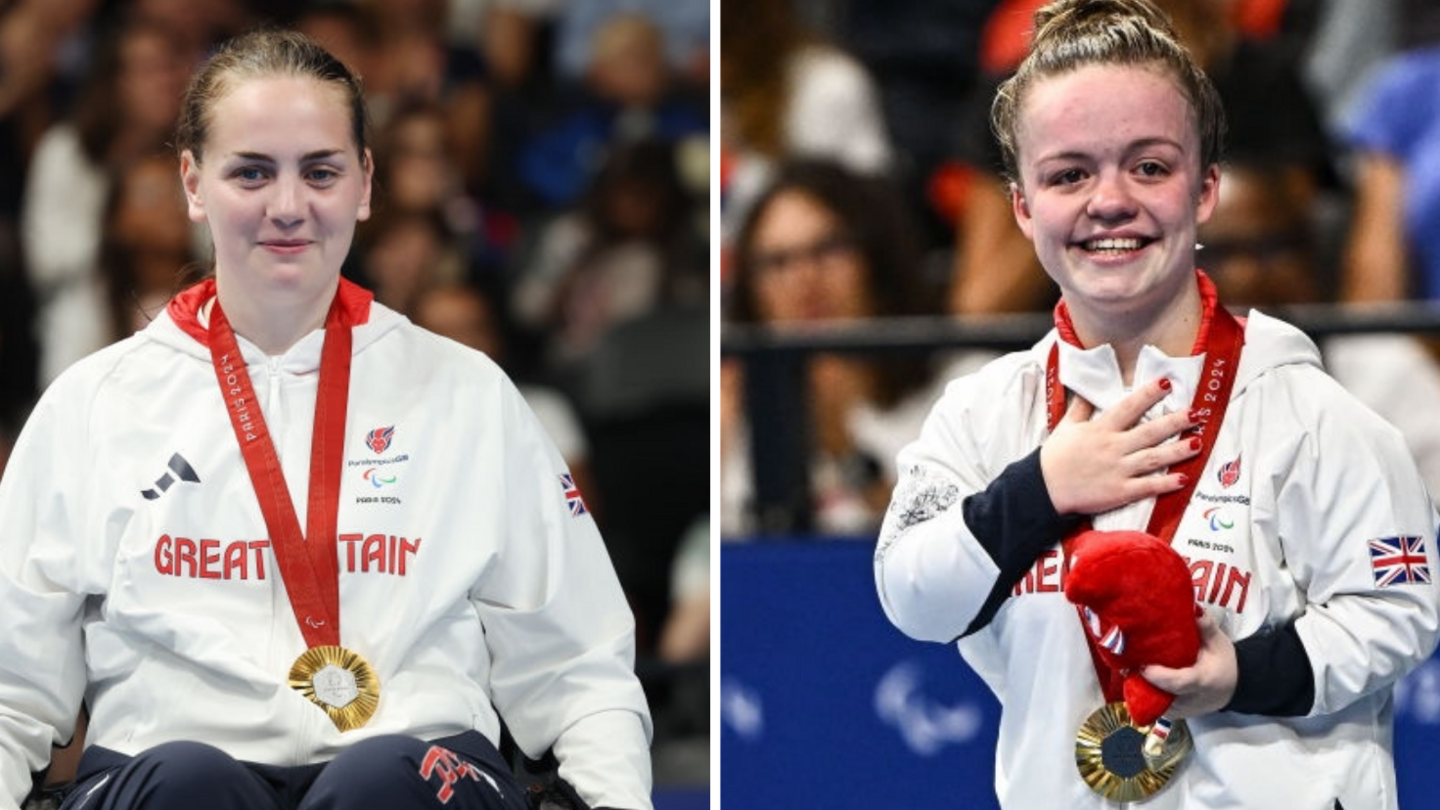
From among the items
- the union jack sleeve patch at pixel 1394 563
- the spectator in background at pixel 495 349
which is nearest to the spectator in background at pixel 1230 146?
the spectator in background at pixel 495 349

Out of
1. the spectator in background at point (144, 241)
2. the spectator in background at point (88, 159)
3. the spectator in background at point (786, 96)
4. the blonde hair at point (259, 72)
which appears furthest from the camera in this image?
the spectator in background at point (786, 96)

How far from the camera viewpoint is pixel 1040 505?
3160 mm

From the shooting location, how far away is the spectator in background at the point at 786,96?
22.6 ft

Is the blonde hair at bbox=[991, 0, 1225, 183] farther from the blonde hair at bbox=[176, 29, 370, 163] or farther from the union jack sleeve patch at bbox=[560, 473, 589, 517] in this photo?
the blonde hair at bbox=[176, 29, 370, 163]

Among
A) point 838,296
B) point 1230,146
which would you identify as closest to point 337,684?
point 838,296

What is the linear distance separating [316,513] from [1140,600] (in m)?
1.26

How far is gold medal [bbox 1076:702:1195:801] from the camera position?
124 inches

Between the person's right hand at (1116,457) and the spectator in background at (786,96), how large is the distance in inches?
145

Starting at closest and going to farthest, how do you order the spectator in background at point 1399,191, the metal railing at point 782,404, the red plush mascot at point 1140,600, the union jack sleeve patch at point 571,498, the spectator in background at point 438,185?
the red plush mascot at point 1140,600 → the union jack sleeve patch at point 571,498 → the metal railing at point 782,404 → the spectator in background at point 1399,191 → the spectator in background at point 438,185

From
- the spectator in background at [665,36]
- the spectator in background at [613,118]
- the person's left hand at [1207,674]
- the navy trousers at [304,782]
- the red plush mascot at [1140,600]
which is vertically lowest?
the navy trousers at [304,782]

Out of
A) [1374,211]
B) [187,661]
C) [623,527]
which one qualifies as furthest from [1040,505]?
[623,527]

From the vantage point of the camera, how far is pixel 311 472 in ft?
11.6

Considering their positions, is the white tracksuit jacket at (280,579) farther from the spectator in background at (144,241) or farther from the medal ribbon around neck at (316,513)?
the spectator in background at (144,241)

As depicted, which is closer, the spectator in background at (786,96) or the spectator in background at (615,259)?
the spectator in background at (786,96)
